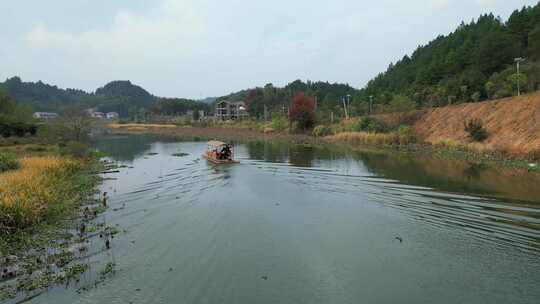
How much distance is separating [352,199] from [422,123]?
33.2m

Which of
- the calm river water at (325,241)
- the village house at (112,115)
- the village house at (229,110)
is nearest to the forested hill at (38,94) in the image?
the village house at (112,115)

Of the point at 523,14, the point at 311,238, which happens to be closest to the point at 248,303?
the point at 311,238

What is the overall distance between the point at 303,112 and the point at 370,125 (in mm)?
15728

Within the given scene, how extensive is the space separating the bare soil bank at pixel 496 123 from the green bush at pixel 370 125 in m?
4.31

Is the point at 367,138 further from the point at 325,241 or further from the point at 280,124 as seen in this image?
the point at 325,241

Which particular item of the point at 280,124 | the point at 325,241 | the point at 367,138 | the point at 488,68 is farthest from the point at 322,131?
the point at 325,241

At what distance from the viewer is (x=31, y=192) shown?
14617 millimetres

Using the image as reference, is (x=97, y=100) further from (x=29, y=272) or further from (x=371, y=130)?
(x=29, y=272)

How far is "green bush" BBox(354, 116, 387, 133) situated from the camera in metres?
48.7

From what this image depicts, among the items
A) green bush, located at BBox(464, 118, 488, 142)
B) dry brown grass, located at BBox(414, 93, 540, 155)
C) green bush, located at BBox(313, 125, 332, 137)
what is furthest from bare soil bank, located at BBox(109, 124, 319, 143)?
green bush, located at BBox(464, 118, 488, 142)

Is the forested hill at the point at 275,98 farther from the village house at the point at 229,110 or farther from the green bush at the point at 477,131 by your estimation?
the green bush at the point at 477,131

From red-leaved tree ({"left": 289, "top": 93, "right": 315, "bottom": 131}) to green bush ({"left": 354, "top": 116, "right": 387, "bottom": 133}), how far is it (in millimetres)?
12327

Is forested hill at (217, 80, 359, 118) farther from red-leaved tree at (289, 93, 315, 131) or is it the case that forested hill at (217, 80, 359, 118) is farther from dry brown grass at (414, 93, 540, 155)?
dry brown grass at (414, 93, 540, 155)

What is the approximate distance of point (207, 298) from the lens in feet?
28.3
